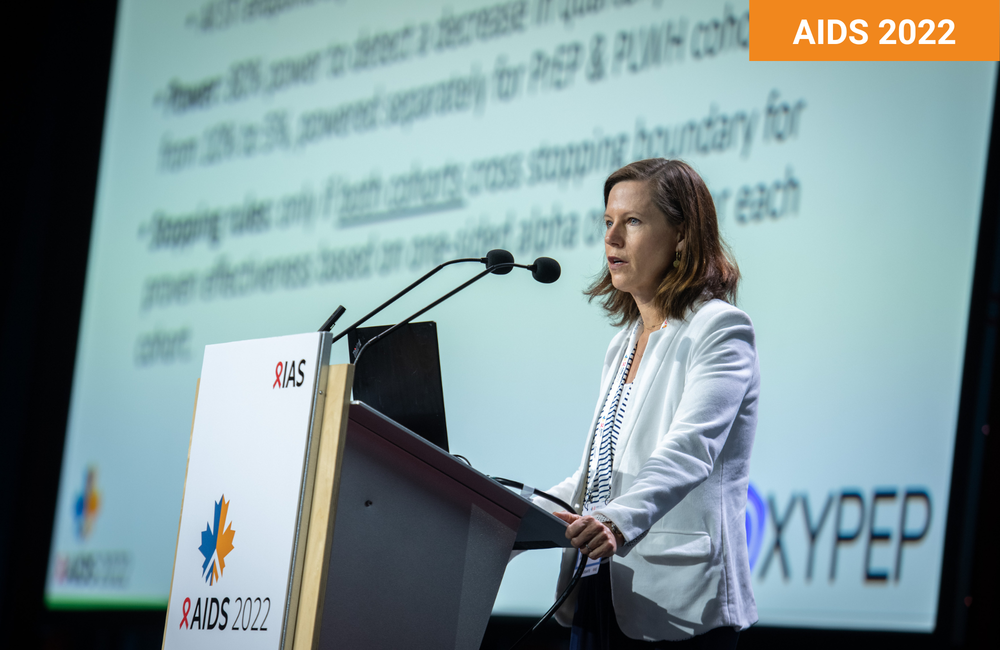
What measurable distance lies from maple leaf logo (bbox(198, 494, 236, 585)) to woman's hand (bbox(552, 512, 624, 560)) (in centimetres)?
54

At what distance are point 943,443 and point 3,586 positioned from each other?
175 inches

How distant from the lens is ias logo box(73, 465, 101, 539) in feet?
14.9

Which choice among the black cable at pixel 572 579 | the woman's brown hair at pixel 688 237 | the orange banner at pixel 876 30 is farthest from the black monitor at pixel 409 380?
the orange banner at pixel 876 30

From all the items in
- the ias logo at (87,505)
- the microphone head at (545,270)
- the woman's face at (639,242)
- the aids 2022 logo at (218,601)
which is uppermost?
the woman's face at (639,242)

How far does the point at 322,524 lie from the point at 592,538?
1.43ft

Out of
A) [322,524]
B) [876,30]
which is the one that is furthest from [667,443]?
[876,30]

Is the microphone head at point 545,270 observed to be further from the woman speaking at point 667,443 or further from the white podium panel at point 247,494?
the white podium panel at point 247,494

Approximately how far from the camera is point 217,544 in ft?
5.12

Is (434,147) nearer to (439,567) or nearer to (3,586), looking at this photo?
(439,567)

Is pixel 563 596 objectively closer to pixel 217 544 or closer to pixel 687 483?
pixel 687 483

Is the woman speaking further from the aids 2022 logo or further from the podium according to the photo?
the aids 2022 logo

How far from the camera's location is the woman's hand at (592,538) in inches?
60.0

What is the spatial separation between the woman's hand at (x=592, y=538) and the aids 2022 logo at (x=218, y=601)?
1.62 ft

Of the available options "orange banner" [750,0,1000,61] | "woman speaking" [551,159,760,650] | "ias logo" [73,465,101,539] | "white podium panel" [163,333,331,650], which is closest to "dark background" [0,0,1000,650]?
"ias logo" [73,465,101,539]
